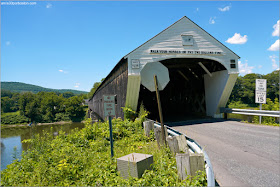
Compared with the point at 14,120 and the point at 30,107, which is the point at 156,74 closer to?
the point at 30,107

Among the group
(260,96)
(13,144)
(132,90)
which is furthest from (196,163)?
(13,144)

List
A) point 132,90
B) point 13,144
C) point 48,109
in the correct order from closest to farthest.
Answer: point 132,90, point 13,144, point 48,109

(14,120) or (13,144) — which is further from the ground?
(13,144)

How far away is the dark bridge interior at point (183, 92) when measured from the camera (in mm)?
13703

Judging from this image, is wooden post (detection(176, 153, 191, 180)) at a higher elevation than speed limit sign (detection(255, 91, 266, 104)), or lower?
lower

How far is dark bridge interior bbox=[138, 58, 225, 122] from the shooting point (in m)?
13.7

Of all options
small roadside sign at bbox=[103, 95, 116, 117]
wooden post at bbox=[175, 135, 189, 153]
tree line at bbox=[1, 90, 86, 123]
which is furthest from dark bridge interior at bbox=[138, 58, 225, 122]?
tree line at bbox=[1, 90, 86, 123]

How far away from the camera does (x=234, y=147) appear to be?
602 centimetres

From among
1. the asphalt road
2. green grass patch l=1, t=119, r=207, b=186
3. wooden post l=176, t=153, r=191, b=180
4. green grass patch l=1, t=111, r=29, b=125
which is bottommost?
green grass patch l=1, t=111, r=29, b=125

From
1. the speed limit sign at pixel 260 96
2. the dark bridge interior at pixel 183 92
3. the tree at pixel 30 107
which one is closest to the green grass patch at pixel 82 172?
the dark bridge interior at pixel 183 92

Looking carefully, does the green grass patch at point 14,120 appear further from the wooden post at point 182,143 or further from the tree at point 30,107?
the wooden post at point 182,143

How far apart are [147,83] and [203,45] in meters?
7.80

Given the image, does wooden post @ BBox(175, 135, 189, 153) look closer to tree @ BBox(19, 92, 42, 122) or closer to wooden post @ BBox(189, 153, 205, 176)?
wooden post @ BBox(189, 153, 205, 176)

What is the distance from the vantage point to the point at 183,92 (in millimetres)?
18203
